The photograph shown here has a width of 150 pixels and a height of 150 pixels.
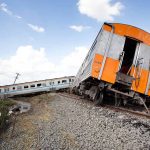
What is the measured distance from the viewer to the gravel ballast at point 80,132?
6.14 meters

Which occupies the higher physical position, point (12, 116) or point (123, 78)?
point (123, 78)

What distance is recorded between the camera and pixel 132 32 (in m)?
10.3

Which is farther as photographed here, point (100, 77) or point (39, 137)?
point (100, 77)

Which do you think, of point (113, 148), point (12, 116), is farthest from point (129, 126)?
point (12, 116)

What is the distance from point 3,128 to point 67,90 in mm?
15520

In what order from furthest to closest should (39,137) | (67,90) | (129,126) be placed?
1. (67,90)
2. (129,126)
3. (39,137)

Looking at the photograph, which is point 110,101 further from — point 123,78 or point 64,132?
point 64,132

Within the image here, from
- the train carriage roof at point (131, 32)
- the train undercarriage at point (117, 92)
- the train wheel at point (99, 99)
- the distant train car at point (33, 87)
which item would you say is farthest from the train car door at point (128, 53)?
the distant train car at point (33, 87)

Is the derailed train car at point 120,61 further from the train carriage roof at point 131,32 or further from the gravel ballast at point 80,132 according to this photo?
the gravel ballast at point 80,132

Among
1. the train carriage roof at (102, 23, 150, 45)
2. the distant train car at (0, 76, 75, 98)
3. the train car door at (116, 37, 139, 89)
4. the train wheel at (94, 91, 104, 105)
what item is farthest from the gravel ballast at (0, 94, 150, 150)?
the distant train car at (0, 76, 75, 98)

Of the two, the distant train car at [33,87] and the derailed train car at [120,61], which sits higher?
the derailed train car at [120,61]

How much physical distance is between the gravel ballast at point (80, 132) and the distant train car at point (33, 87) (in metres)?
14.7

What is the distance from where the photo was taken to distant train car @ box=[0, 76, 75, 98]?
23703 millimetres

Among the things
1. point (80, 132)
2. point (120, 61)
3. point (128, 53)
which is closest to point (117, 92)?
point (120, 61)
